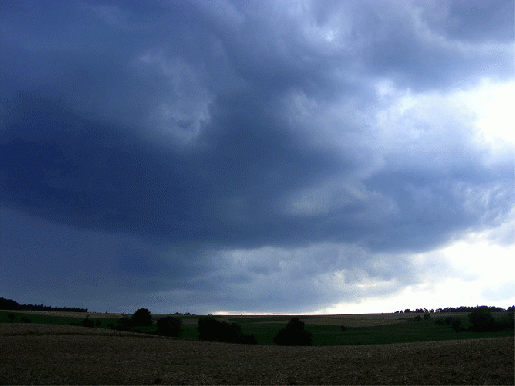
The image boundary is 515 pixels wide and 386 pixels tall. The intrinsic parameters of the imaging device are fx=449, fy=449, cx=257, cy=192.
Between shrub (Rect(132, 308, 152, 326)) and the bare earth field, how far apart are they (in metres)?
59.7

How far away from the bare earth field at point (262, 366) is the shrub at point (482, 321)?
2193 inches

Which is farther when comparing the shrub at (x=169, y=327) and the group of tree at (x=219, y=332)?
the shrub at (x=169, y=327)

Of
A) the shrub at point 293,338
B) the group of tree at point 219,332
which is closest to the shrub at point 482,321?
the shrub at point 293,338

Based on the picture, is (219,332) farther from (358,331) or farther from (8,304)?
(8,304)

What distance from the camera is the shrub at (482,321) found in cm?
8244

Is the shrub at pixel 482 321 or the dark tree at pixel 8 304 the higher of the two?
the dark tree at pixel 8 304

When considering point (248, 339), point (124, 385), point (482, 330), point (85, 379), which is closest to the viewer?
point (124, 385)

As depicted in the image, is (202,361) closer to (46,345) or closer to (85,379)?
(85,379)

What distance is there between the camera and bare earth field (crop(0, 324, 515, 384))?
24188mm

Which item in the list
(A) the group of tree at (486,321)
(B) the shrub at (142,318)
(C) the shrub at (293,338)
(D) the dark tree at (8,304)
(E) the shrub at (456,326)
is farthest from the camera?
(D) the dark tree at (8,304)

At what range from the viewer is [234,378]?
27812 mm

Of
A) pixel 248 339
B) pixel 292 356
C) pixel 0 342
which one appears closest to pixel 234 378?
pixel 292 356

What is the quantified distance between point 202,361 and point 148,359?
470 centimetres

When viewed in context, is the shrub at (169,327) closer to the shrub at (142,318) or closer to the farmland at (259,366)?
the shrub at (142,318)
